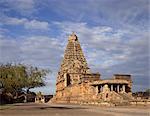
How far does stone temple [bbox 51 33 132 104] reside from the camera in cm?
5169

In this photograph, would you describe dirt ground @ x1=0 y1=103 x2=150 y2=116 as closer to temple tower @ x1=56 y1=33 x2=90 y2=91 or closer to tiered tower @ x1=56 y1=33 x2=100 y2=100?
tiered tower @ x1=56 y1=33 x2=100 y2=100

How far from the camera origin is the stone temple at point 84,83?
5169 cm

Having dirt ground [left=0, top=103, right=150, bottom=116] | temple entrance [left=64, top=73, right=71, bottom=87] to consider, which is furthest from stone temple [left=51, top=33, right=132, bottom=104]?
dirt ground [left=0, top=103, right=150, bottom=116]

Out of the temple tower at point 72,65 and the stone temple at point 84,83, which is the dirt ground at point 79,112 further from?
the temple tower at point 72,65

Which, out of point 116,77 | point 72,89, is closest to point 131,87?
point 116,77

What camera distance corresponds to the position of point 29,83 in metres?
36.7

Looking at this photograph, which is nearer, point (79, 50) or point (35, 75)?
point (35, 75)

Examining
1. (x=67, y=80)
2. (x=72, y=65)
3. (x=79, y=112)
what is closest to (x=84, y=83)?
(x=67, y=80)

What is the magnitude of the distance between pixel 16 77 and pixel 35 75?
231cm

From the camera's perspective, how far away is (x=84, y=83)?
204 feet

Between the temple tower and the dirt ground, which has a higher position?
the temple tower

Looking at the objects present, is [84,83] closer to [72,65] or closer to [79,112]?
[72,65]

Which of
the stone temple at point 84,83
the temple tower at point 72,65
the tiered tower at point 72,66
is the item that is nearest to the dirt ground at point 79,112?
the stone temple at point 84,83

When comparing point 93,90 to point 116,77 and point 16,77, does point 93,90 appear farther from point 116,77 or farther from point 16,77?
point 16,77
